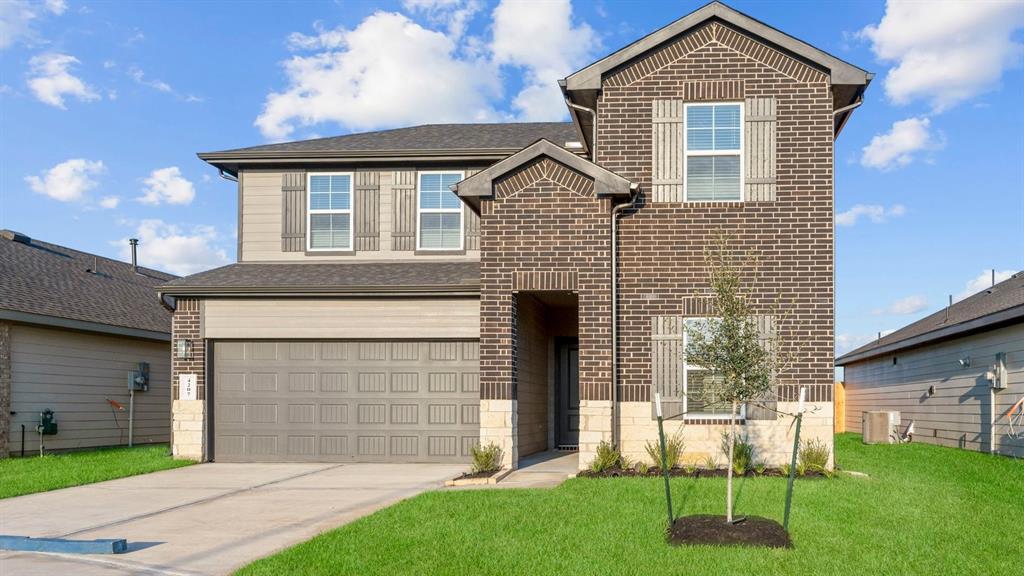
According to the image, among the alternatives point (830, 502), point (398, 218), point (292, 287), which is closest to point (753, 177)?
point (830, 502)

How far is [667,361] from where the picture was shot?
14523 millimetres

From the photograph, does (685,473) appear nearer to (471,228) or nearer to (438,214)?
(471,228)

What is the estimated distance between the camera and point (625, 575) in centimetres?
757

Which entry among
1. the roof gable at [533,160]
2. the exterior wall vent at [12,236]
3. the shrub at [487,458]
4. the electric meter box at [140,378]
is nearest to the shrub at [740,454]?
the shrub at [487,458]

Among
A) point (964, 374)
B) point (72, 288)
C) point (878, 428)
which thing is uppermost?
point (72, 288)

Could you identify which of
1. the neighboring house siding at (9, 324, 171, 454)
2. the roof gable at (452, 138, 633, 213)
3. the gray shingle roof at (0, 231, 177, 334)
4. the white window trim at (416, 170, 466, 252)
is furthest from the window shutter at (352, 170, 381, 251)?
the neighboring house siding at (9, 324, 171, 454)

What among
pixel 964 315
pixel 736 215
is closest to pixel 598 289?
pixel 736 215

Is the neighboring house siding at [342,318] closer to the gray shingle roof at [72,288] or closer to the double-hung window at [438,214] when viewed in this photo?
the double-hung window at [438,214]

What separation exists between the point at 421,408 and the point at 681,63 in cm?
748

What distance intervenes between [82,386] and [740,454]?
14.1 metres

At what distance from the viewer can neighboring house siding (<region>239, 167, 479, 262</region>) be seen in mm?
18141

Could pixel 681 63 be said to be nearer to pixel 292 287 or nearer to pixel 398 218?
pixel 398 218

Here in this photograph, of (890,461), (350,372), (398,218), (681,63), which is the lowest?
(890,461)

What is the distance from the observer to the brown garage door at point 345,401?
1681 cm
